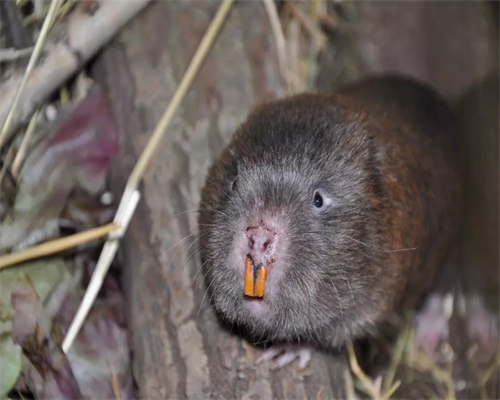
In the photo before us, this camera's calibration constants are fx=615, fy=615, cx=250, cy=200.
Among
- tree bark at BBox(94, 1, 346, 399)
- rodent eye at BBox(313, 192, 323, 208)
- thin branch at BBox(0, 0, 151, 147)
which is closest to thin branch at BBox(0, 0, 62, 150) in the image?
thin branch at BBox(0, 0, 151, 147)

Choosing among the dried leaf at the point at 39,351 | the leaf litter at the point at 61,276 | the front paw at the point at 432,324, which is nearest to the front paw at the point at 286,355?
the leaf litter at the point at 61,276

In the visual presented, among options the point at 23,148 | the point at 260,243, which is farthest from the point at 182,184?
the point at 260,243

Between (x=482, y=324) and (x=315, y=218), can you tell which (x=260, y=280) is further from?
(x=482, y=324)

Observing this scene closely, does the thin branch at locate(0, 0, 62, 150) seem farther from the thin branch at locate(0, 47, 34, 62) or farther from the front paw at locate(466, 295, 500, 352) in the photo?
the front paw at locate(466, 295, 500, 352)

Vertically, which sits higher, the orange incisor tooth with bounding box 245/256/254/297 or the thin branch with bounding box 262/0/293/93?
the thin branch with bounding box 262/0/293/93

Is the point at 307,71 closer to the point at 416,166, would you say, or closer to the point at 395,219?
the point at 416,166

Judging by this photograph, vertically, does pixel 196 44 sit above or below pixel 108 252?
above

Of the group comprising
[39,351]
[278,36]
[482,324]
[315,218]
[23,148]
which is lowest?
[482,324]

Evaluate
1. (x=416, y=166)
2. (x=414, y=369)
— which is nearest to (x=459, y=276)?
(x=414, y=369)
